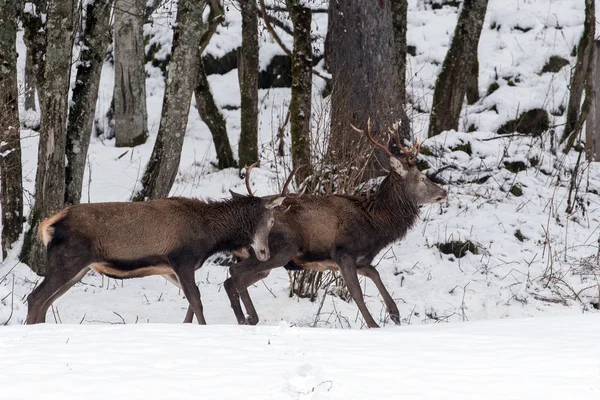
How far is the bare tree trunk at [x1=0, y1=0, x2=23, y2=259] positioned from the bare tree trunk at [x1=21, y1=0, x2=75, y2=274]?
393mm

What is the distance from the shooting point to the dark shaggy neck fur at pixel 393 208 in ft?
28.7

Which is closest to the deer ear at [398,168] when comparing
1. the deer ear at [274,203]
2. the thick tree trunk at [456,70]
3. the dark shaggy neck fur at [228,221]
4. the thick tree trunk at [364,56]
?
the deer ear at [274,203]

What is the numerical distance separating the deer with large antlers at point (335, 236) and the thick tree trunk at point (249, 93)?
5835 mm

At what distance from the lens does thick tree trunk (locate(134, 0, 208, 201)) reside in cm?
1020

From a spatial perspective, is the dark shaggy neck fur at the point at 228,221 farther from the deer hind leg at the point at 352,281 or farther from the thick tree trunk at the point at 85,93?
the thick tree trunk at the point at 85,93

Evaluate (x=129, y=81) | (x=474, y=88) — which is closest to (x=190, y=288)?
(x=129, y=81)

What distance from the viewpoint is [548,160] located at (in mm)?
13406

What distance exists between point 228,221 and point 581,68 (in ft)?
28.2

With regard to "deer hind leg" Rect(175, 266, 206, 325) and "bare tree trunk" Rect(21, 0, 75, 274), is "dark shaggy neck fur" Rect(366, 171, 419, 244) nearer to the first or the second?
"deer hind leg" Rect(175, 266, 206, 325)

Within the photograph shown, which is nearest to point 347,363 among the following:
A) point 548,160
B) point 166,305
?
point 166,305

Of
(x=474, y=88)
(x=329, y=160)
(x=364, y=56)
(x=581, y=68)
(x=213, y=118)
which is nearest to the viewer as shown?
(x=329, y=160)

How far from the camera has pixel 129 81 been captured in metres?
17.0

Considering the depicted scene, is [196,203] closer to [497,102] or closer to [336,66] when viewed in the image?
[336,66]

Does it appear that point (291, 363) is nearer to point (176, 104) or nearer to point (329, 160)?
point (329, 160)
